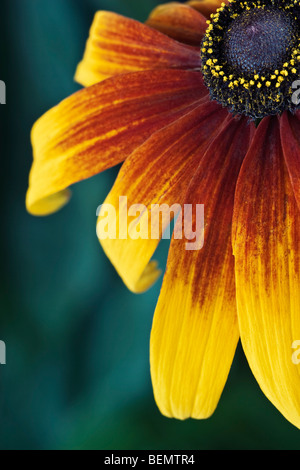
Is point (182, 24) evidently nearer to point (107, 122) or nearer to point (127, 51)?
point (127, 51)

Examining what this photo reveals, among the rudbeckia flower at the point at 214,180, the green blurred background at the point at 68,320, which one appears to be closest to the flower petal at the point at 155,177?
the rudbeckia flower at the point at 214,180

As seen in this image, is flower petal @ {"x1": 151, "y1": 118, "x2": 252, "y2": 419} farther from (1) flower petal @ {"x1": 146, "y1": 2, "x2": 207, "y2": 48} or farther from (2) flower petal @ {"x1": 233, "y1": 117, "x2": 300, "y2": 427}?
(1) flower petal @ {"x1": 146, "y1": 2, "x2": 207, "y2": 48}

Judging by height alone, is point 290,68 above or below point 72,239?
above

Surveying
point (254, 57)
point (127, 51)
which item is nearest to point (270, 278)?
point (254, 57)
